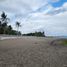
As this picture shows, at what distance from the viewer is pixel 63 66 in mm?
9594

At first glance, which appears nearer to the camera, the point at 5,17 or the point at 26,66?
the point at 26,66

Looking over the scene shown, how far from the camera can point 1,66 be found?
915 cm

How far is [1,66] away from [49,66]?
253 centimetres

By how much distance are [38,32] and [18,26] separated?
28875 millimetres

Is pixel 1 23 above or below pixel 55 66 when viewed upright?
above

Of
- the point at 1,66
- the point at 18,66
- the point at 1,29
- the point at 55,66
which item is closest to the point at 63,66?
the point at 55,66

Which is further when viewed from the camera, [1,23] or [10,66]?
[1,23]

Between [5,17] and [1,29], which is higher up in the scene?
[5,17]

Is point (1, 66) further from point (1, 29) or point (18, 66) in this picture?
point (1, 29)

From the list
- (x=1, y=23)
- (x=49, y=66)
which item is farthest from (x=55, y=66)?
(x=1, y=23)

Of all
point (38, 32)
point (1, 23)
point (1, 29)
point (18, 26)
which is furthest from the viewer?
point (38, 32)

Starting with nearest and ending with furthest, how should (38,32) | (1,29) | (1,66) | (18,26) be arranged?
1. (1,66)
2. (1,29)
3. (18,26)
4. (38,32)

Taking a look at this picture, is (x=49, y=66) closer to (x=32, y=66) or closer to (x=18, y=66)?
(x=32, y=66)

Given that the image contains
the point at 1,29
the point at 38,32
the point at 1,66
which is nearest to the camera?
the point at 1,66
